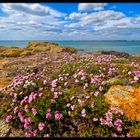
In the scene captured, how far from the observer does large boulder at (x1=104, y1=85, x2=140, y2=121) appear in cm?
678

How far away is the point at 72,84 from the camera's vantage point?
9.30 meters

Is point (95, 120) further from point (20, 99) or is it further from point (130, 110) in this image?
point (20, 99)

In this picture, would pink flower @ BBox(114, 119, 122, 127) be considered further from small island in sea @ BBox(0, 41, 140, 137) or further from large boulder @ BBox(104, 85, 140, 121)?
large boulder @ BBox(104, 85, 140, 121)

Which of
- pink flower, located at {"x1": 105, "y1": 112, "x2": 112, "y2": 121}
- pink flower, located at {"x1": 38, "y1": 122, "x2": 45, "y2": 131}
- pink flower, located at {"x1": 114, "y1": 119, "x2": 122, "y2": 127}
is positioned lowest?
pink flower, located at {"x1": 38, "y1": 122, "x2": 45, "y2": 131}

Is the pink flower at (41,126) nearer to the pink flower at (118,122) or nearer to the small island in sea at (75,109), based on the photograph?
the small island in sea at (75,109)

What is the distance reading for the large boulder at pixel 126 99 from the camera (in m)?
6.78

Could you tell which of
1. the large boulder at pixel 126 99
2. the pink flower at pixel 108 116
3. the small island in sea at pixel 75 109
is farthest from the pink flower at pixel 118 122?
the large boulder at pixel 126 99

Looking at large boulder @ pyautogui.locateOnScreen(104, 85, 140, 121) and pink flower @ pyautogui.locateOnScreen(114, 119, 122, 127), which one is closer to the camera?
pink flower @ pyautogui.locateOnScreen(114, 119, 122, 127)

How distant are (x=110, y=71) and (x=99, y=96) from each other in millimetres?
2344

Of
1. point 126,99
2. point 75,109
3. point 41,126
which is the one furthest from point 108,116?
point 41,126

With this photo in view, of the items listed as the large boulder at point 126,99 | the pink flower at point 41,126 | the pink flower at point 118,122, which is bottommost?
the pink flower at point 41,126

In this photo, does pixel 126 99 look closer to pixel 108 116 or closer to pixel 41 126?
pixel 108 116

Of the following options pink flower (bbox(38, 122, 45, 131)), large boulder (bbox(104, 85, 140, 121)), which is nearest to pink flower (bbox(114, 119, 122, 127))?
large boulder (bbox(104, 85, 140, 121))

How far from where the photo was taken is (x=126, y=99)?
7.21 metres
